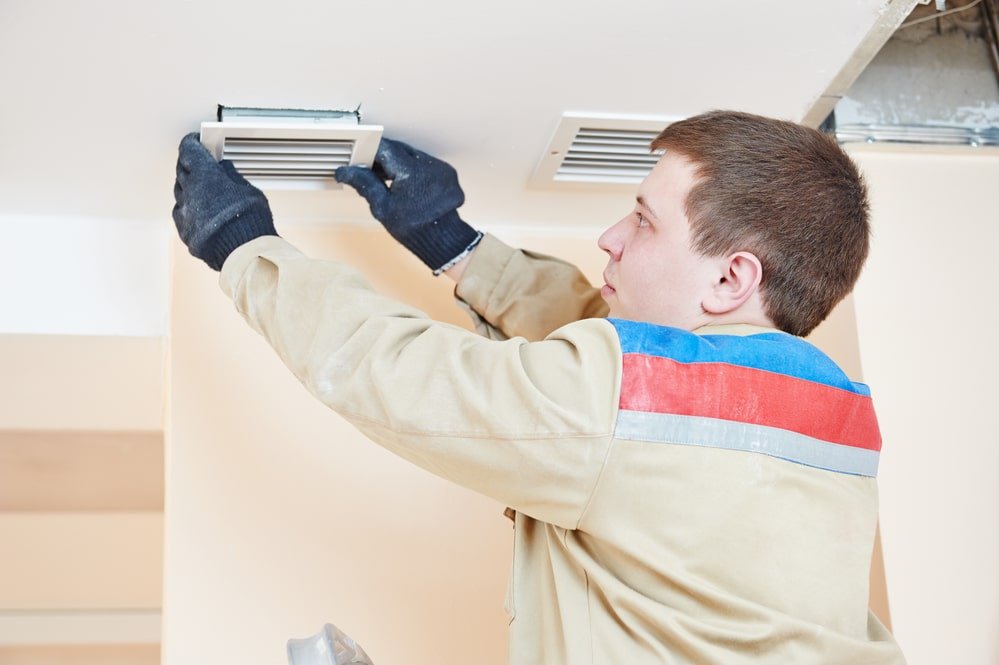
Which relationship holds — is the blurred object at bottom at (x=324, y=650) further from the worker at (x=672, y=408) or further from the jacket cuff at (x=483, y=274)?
the jacket cuff at (x=483, y=274)

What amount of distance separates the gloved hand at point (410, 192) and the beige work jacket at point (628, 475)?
13.4 inches

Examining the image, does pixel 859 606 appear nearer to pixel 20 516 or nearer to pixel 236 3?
pixel 236 3

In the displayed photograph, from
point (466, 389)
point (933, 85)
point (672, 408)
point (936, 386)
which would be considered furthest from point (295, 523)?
point (933, 85)

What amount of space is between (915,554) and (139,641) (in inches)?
158

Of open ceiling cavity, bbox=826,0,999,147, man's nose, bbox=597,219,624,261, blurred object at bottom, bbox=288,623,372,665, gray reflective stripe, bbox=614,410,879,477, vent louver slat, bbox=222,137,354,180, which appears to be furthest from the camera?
open ceiling cavity, bbox=826,0,999,147

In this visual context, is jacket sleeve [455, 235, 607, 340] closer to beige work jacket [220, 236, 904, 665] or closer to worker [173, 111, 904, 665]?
worker [173, 111, 904, 665]

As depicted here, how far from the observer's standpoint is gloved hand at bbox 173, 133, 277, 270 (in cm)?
126

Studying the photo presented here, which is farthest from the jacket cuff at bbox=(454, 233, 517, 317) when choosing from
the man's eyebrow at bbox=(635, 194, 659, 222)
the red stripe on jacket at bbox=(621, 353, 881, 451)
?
the red stripe on jacket at bbox=(621, 353, 881, 451)

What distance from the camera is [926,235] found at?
162 cm

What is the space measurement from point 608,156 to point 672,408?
0.64 m

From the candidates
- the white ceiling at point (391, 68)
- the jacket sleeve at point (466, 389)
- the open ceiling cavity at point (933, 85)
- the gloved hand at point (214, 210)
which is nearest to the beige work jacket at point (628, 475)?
the jacket sleeve at point (466, 389)

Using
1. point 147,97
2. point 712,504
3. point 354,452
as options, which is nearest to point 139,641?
point 354,452

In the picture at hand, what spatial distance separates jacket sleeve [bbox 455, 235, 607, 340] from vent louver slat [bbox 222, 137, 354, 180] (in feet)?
0.82

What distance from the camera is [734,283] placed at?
117 cm
